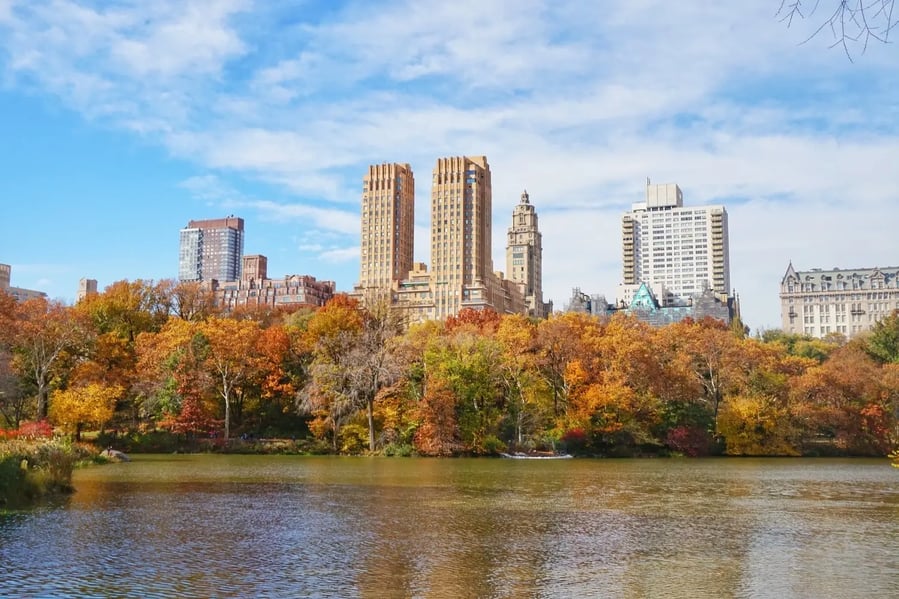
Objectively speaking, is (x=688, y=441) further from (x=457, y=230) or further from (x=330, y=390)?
A: (x=457, y=230)

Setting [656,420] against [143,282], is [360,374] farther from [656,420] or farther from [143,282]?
[143,282]

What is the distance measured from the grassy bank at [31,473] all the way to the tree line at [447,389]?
25348mm

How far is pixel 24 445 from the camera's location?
99.6 feet

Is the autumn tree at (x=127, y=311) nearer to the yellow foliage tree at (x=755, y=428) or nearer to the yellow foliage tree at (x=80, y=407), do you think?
the yellow foliage tree at (x=80, y=407)

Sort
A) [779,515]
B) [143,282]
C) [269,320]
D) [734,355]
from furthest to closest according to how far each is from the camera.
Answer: [269,320] → [143,282] → [734,355] → [779,515]

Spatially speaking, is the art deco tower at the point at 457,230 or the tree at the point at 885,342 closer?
the tree at the point at 885,342

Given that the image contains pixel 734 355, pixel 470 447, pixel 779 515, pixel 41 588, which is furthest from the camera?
pixel 734 355

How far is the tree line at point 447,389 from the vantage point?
5866 centimetres

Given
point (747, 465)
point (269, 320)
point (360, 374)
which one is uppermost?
point (269, 320)

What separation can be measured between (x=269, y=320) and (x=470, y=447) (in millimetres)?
50789

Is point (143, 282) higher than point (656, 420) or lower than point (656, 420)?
higher

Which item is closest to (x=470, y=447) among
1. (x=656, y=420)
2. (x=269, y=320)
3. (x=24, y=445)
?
(x=656, y=420)

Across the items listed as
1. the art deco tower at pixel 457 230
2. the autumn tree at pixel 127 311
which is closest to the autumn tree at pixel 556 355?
the autumn tree at pixel 127 311

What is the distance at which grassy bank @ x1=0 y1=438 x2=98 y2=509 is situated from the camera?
24406mm
